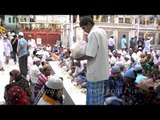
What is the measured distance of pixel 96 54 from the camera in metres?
2.77

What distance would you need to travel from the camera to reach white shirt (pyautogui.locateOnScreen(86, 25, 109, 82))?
108 inches

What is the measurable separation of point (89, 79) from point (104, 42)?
345 millimetres

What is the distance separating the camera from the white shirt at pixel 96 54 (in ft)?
9.04

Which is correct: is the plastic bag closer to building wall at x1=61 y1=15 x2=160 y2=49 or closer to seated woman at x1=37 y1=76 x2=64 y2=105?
seated woman at x1=37 y1=76 x2=64 y2=105

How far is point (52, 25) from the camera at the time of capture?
69.3ft

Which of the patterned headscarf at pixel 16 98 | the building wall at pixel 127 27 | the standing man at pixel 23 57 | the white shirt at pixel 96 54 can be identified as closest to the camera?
the patterned headscarf at pixel 16 98

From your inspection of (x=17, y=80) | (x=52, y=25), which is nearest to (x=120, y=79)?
(x=17, y=80)

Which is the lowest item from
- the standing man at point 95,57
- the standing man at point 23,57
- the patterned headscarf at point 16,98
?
the standing man at point 23,57

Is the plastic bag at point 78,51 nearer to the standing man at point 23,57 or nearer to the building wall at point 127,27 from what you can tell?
the standing man at point 23,57

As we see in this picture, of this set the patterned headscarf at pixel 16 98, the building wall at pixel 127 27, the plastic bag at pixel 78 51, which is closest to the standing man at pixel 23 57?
the plastic bag at pixel 78 51

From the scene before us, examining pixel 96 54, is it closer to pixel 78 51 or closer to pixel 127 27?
pixel 78 51

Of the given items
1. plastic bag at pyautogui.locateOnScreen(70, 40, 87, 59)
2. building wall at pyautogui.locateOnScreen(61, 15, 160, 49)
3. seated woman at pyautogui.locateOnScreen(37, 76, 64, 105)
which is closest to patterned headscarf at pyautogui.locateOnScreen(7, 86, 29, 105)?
seated woman at pyautogui.locateOnScreen(37, 76, 64, 105)

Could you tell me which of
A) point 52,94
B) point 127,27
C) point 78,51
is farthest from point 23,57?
point 127,27
